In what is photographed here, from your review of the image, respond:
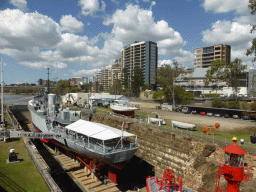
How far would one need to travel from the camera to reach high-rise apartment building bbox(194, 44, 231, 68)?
348 feet

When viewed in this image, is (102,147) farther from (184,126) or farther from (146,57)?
(146,57)

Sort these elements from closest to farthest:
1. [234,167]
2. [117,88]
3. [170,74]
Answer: [234,167], [170,74], [117,88]

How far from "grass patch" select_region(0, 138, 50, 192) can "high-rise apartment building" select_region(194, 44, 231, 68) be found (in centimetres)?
11781

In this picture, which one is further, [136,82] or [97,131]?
[136,82]

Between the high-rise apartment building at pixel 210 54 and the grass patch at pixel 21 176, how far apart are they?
118 metres

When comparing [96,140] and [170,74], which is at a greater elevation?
[170,74]

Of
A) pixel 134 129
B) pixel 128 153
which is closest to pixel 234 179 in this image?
pixel 128 153

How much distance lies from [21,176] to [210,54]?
123 metres

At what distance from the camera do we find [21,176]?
1506 centimetres

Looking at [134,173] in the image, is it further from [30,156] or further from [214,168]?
[30,156]

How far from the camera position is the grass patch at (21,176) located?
44.9 feet

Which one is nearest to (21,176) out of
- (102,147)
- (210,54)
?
(102,147)

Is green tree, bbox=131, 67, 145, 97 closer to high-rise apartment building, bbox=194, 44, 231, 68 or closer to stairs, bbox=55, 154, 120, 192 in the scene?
high-rise apartment building, bbox=194, 44, 231, 68

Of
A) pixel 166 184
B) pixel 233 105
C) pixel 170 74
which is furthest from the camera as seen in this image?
pixel 170 74
